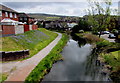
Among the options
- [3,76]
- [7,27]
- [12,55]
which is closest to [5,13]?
[7,27]

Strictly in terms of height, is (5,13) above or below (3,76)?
above

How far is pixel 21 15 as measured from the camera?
66.6 metres

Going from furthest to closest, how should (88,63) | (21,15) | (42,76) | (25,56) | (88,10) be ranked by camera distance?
(21,15) → (88,10) → (88,63) → (25,56) → (42,76)

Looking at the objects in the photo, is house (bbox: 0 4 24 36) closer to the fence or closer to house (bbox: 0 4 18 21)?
house (bbox: 0 4 18 21)

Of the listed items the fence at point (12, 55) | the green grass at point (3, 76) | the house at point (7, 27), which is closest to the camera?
the green grass at point (3, 76)

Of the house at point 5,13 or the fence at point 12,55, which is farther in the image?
the house at point 5,13

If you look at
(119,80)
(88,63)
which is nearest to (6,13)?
(88,63)

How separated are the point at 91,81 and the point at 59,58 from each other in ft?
27.0

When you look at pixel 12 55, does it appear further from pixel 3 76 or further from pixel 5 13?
pixel 5 13

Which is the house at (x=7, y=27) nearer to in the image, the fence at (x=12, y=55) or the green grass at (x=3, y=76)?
the fence at (x=12, y=55)

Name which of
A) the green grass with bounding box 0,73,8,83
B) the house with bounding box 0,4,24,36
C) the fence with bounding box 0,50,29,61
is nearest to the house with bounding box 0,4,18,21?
the house with bounding box 0,4,24,36

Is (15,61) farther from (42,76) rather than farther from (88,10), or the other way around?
(88,10)

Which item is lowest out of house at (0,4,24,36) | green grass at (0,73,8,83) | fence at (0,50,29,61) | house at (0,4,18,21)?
green grass at (0,73,8,83)

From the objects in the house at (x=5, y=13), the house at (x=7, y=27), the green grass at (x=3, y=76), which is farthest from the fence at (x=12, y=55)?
the house at (x=5, y=13)
